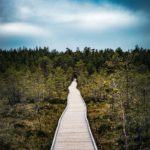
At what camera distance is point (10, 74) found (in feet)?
217

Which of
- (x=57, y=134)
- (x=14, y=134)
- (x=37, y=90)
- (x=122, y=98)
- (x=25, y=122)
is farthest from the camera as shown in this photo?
(x=37, y=90)

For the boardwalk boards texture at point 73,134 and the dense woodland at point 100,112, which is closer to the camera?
the boardwalk boards texture at point 73,134

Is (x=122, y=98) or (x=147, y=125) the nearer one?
(x=122, y=98)

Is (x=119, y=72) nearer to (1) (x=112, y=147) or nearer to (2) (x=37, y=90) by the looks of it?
(1) (x=112, y=147)

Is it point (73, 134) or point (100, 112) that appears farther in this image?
point (100, 112)

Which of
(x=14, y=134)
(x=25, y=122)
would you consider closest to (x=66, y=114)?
(x=25, y=122)

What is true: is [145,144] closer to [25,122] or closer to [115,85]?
[115,85]

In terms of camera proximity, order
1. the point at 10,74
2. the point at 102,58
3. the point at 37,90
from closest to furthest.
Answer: the point at 37,90
the point at 10,74
the point at 102,58

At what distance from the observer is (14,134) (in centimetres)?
3553

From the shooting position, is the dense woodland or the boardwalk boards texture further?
the dense woodland

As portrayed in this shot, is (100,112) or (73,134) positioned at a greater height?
(73,134)

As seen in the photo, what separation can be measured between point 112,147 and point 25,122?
1673cm

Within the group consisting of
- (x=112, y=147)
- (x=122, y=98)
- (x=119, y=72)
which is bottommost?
(x=112, y=147)

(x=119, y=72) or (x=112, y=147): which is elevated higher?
(x=119, y=72)
